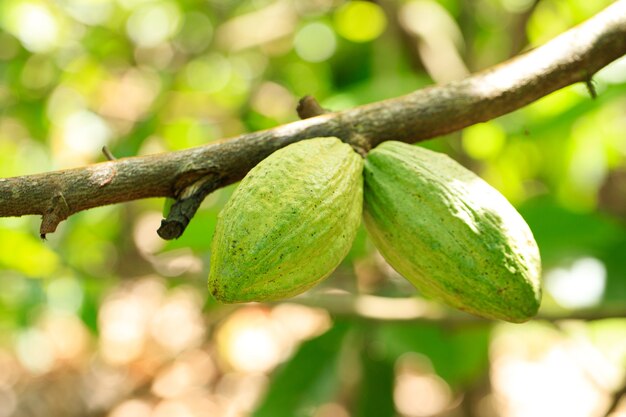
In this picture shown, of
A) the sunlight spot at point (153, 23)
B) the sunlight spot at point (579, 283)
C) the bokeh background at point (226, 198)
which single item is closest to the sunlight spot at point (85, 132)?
the bokeh background at point (226, 198)

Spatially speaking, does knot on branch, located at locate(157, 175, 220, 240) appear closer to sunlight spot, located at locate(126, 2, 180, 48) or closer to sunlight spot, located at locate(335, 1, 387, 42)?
sunlight spot, located at locate(335, 1, 387, 42)

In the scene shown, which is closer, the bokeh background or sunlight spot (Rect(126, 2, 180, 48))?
the bokeh background

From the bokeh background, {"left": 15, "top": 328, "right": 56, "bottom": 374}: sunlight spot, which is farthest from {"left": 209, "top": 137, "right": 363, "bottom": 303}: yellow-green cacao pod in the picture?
{"left": 15, "top": 328, "right": 56, "bottom": 374}: sunlight spot

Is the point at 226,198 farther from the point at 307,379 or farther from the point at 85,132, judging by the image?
the point at 85,132

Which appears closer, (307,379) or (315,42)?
(307,379)

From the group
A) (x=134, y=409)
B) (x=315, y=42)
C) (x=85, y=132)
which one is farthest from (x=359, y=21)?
(x=134, y=409)

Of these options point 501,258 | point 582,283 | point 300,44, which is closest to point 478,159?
point 582,283

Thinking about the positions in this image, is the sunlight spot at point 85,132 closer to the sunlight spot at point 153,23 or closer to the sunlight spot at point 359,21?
the sunlight spot at point 153,23
